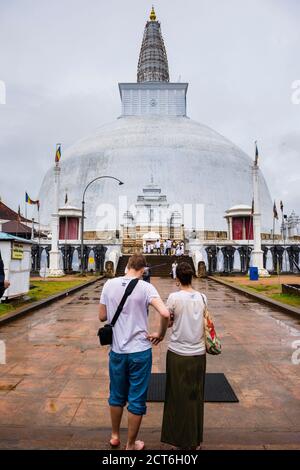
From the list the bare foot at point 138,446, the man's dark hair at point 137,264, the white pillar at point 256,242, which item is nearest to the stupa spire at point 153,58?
the white pillar at point 256,242

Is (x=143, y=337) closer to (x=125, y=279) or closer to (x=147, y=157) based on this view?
(x=125, y=279)

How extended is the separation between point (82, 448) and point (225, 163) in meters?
48.7

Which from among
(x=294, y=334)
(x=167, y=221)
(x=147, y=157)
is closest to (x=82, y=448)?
(x=294, y=334)

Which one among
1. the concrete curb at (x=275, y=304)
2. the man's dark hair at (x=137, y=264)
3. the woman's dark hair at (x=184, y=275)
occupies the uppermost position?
the man's dark hair at (x=137, y=264)

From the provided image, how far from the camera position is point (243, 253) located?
3481 centimetres

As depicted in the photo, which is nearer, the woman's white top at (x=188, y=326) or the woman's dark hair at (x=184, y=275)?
the woman's white top at (x=188, y=326)

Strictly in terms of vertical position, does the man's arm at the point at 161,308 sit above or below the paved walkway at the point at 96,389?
above

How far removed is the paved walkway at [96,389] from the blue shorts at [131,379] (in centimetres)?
47

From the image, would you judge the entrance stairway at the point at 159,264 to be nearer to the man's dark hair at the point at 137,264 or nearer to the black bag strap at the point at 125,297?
the man's dark hair at the point at 137,264

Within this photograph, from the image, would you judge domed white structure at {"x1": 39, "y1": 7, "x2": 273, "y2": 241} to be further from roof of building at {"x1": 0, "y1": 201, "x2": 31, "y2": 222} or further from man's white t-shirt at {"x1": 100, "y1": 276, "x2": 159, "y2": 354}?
man's white t-shirt at {"x1": 100, "y1": 276, "x2": 159, "y2": 354}

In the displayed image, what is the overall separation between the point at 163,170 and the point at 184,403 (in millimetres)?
44738

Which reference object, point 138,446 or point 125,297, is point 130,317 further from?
point 138,446

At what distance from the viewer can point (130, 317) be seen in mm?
3670

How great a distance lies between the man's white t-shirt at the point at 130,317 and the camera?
3633 mm
